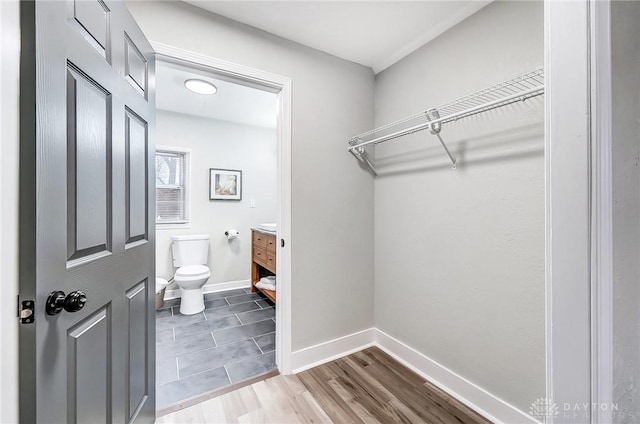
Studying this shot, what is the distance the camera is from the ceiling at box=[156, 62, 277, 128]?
8.19 ft

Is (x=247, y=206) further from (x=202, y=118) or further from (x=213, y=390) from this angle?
(x=213, y=390)

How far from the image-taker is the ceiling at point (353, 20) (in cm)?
151

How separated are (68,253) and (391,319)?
2.03 m

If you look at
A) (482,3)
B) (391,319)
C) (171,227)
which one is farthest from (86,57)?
(171,227)

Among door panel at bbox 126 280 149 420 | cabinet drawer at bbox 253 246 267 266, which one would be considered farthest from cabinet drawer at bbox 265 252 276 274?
door panel at bbox 126 280 149 420

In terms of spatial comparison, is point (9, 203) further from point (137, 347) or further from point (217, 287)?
point (217, 287)

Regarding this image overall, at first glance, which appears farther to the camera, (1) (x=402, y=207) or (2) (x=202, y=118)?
(2) (x=202, y=118)

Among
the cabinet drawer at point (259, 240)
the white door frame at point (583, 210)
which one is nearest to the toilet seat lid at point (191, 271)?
the cabinet drawer at point (259, 240)

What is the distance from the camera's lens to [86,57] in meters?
0.83

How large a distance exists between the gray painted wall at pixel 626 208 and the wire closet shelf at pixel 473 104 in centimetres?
50

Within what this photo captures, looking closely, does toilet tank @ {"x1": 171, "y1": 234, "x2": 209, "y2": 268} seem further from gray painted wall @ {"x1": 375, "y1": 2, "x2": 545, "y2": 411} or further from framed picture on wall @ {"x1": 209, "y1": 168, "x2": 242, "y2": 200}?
gray painted wall @ {"x1": 375, "y1": 2, "x2": 545, "y2": 411}

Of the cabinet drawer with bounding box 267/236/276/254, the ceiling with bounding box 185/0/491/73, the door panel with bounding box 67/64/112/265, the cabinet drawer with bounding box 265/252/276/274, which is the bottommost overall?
the cabinet drawer with bounding box 265/252/276/274

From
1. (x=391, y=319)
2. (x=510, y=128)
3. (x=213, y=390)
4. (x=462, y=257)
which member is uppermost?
(x=510, y=128)

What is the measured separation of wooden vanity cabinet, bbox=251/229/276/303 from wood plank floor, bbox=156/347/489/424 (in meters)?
1.28
